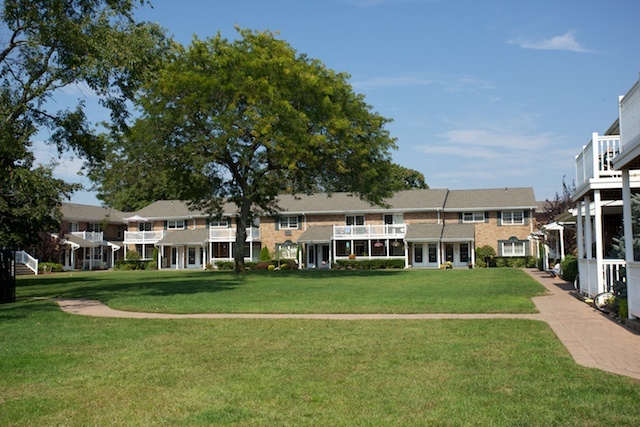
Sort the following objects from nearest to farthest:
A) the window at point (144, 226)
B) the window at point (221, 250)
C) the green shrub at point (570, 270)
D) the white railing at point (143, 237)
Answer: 1. the green shrub at point (570, 270)
2. the window at point (221, 250)
3. the white railing at point (143, 237)
4. the window at point (144, 226)

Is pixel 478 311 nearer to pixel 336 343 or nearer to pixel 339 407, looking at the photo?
pixel 336 343

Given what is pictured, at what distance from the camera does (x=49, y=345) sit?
33.1 feet

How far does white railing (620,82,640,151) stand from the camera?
10703mm

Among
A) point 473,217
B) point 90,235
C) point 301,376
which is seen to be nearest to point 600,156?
point 301,376

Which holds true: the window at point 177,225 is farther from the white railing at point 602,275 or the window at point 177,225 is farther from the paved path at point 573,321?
the white railing at point 602,275

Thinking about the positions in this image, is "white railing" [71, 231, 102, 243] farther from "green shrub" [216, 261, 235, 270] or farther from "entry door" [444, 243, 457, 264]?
"entry door" [444, 243, 457, 264]

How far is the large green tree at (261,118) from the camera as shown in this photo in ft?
94.0

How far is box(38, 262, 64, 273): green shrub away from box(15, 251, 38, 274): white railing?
42.9 inches

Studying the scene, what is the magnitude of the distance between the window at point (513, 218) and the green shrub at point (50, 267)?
38270 millimetres

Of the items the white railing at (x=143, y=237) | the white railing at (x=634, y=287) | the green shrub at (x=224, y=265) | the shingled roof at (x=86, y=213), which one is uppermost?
the shingled roof at (x=86, y=213)

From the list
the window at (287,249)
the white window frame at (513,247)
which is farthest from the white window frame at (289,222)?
the white window frame at (513,247)

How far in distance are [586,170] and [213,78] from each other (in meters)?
18.2

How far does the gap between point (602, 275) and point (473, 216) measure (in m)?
38.2

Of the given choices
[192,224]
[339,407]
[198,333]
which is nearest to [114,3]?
[198,333]
